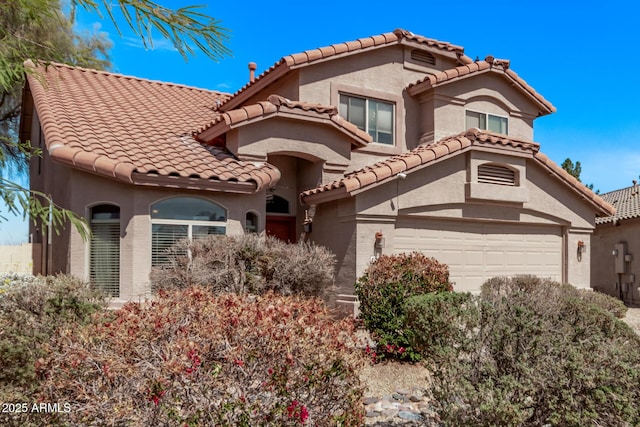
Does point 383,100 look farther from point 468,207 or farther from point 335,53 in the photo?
point 468,207

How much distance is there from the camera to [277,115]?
13.3 m

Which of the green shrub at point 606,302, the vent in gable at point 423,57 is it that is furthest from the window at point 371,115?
the green shrub at point 606,302

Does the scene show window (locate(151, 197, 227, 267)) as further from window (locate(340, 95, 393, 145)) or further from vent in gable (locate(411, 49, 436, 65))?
vent in gable (locate(411, 49, 436, 65))

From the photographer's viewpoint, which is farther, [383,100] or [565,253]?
[565,253]

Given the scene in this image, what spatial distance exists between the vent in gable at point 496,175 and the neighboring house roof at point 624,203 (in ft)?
26.6

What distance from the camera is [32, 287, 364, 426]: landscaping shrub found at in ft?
13.3

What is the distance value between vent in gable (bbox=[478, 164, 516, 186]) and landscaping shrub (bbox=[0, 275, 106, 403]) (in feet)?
36.0

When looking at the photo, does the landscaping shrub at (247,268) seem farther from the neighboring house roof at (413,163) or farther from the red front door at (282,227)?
the red front door at (282,227)

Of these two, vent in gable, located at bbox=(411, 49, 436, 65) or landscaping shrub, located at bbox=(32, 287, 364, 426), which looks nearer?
landscaping shrub, located at bbox=(32, 287, 364, 426)

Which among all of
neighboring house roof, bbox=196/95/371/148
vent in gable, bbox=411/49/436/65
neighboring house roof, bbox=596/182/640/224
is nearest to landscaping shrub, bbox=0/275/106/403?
neighboring house roof, bbox=196/95/371/148

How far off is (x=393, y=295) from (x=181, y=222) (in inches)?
201

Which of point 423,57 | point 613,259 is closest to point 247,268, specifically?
point 423,57

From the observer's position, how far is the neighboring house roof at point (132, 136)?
10973 millimetres

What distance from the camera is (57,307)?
23.3 feet
